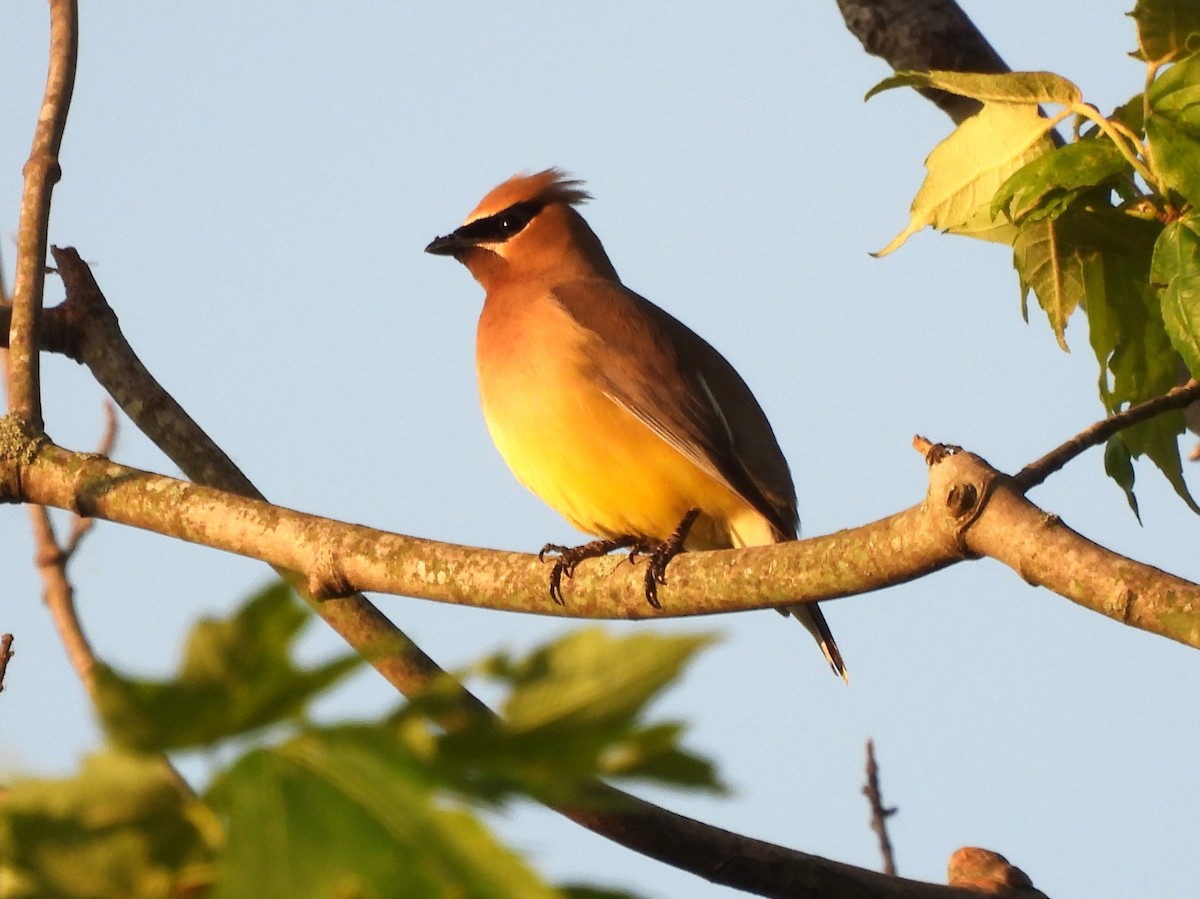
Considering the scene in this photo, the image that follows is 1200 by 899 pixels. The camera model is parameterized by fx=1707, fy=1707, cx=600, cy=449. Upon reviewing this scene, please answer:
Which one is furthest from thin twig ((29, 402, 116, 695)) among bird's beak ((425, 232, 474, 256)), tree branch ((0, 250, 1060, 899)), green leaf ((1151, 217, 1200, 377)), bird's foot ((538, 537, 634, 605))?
green leaf ((1151, 217, 1200, 377))

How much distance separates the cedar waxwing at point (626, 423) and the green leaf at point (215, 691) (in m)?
3.94

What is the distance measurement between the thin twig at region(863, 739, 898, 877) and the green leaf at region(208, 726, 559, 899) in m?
3.35

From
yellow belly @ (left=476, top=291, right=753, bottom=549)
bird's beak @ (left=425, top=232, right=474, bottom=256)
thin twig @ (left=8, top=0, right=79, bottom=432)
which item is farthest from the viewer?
bird's beak @ (left=425, top=232, right=474, bottom=256)

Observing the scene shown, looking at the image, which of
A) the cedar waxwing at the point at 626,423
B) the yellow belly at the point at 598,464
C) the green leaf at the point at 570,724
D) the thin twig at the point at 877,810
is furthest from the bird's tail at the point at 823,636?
the green leaf at the point at 570,724

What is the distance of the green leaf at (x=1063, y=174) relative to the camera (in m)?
A: 3.49

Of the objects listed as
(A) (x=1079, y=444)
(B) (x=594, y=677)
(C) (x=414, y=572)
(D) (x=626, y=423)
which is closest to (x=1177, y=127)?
(A) (x=1079, y=444)

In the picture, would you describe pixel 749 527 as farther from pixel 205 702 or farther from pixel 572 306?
pixel 205 702

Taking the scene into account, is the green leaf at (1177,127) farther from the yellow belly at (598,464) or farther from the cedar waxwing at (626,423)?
the yellow belly at (598,464)

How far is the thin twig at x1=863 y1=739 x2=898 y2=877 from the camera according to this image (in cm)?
446

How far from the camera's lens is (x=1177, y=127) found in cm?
335

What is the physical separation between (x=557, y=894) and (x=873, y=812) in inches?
141

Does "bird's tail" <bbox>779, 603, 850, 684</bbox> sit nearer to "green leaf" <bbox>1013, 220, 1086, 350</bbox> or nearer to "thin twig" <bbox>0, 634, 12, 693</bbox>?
"green leaf" <bbox>1013, 220, 1086, 350</bbox>

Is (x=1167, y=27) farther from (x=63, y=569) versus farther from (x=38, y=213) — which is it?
(x=63, y=569)

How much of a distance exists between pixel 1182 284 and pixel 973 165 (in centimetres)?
64
